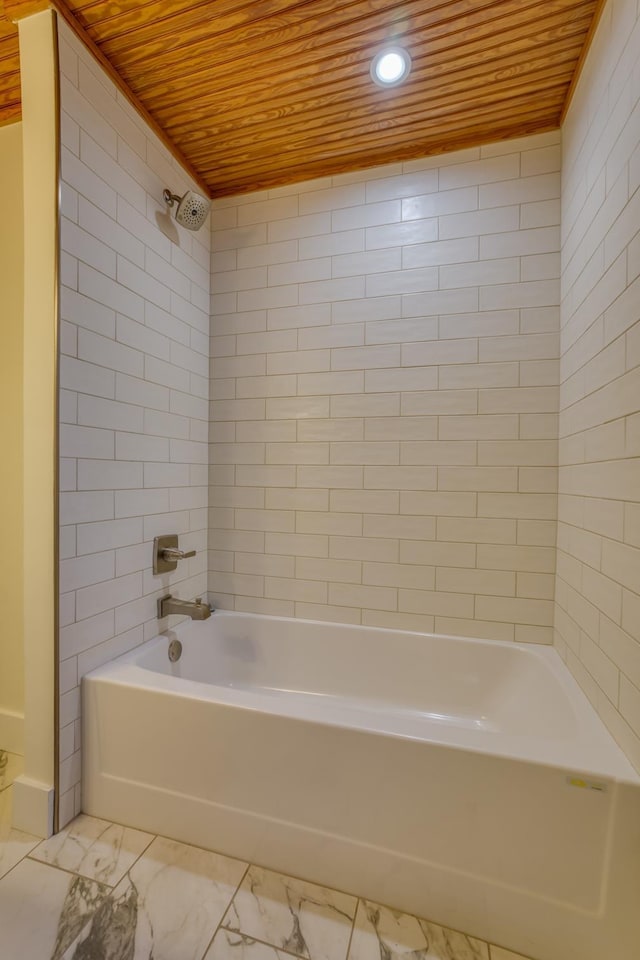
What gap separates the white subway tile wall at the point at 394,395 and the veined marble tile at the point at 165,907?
3.00 feet

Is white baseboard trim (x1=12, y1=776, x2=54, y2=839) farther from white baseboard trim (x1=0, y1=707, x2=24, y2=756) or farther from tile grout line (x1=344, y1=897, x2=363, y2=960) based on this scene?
tile grout line (x1=344, y1=897, x2=363, y2=960)

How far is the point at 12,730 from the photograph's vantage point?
153 centimetres

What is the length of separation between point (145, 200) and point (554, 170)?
1621 mm

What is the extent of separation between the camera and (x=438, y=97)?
1.46 meters

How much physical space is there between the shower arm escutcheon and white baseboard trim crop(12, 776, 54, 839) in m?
0.72

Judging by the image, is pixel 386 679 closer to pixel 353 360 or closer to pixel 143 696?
pixel 143 696

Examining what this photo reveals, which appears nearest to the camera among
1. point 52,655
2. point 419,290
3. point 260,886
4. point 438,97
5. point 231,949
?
point 231,949

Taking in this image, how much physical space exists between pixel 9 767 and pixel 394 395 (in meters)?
2.12

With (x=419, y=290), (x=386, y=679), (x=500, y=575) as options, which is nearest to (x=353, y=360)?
(x=419, y=290)

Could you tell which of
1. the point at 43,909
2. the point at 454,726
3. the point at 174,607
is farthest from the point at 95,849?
the point at 454,726

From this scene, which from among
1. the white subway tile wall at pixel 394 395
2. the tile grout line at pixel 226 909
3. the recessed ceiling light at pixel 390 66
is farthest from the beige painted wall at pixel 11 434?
the recessed ceiling light at pixel 390 66

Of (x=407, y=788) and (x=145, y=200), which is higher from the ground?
(x=145, y=200)

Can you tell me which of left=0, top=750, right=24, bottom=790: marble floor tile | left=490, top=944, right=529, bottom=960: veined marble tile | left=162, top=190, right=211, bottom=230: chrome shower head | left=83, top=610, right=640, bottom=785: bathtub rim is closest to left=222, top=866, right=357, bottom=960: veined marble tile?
left=490, top=944, right=529, bottom=960: veined marble tile

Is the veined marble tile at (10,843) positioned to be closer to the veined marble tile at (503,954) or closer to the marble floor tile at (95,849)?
the marble floor tile at (95,849)
